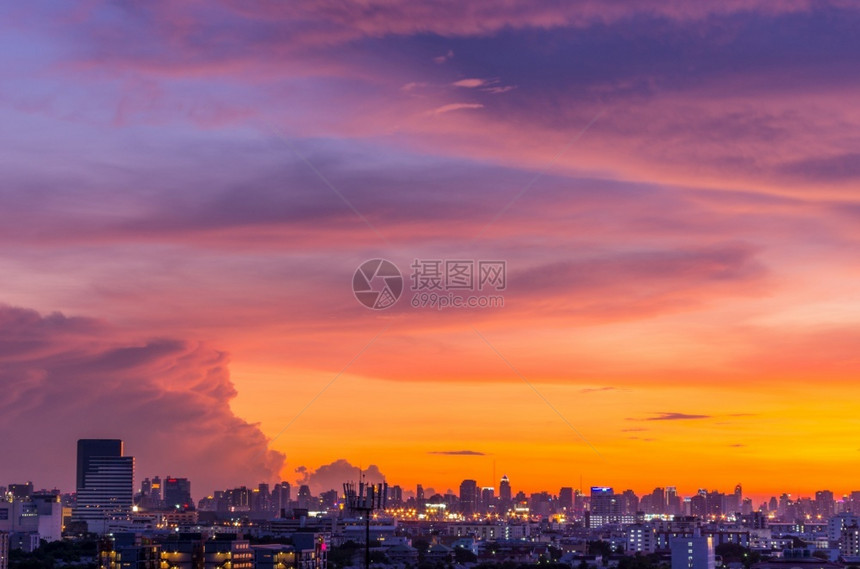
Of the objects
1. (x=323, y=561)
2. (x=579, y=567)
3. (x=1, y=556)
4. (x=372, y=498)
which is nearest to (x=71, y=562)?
(x=1, y=556)

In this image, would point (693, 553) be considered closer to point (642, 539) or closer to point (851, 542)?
point (642, 539)

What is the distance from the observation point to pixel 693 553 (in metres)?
126

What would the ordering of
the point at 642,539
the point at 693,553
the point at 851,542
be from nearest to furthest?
the point at 693,553
the point at 851,542
the point at 642,539

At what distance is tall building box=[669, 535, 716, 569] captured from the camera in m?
125

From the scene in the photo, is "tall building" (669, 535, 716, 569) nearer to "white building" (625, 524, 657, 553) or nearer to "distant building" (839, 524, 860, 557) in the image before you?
"white building" (625, 524, 657, 553)

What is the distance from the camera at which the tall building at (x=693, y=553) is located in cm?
12475

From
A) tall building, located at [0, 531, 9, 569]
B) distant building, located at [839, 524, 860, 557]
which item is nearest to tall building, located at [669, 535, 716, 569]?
distant building, located at [839, 524, 860, 557]

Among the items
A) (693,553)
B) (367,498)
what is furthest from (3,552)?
(367,498)

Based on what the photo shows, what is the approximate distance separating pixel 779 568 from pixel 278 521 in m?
92.0

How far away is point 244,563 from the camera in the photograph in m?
108

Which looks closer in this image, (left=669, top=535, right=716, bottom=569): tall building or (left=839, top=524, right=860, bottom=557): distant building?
(left=669, top=535, right=716, bottom=569): tall building

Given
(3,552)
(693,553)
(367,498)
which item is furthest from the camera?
(3,552)

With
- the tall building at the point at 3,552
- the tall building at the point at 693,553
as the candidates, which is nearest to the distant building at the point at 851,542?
the tall building at the point at 693,553

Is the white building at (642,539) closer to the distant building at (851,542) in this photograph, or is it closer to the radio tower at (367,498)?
the distant building at (851,542)
